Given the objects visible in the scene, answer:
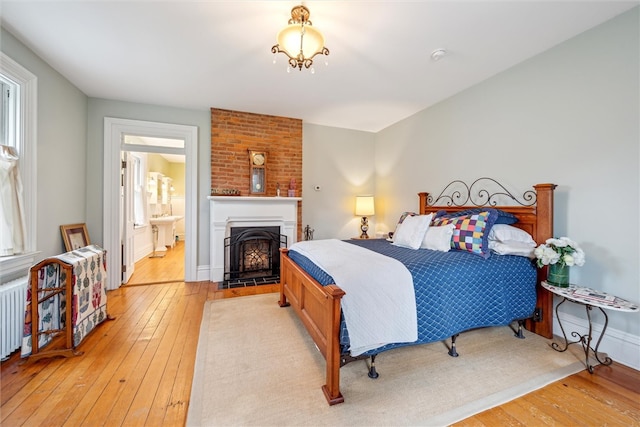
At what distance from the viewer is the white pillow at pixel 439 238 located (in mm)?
2418

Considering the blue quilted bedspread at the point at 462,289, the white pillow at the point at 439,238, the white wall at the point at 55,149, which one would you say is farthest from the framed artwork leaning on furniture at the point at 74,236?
the white pillow at the point at 439,238

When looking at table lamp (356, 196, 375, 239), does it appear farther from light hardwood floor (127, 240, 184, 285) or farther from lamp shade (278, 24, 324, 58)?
light hardwood floor (127, 240, 184, 285)

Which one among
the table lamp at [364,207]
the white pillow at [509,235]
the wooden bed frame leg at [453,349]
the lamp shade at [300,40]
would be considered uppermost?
the lamp shade at [300,40]

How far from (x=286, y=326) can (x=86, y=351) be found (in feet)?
5.27

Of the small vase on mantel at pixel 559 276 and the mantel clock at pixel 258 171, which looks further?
the mantel clock at pixel 258 171

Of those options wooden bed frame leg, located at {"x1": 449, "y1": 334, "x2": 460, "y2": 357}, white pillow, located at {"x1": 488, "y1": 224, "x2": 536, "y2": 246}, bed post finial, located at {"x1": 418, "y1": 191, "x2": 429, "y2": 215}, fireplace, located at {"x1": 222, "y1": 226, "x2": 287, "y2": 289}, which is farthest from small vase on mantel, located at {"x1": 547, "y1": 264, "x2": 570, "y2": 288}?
fireplace, located at {"x1": 222, "y1": 226, "x2": 287, "y2": 289}

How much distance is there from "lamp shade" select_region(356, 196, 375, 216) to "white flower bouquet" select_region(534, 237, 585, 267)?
2640 millimetres

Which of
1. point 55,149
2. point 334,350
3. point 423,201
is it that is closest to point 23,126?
point 55,149

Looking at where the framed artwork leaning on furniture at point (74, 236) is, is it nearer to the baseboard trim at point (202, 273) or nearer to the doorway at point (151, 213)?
the doorway at point (151, 213)

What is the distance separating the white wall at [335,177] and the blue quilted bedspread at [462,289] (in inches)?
90.2

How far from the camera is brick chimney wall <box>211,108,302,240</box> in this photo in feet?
12.7

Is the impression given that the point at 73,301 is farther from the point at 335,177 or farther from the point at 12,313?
the point at 335,177

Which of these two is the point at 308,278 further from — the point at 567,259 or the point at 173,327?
the point at 567,259

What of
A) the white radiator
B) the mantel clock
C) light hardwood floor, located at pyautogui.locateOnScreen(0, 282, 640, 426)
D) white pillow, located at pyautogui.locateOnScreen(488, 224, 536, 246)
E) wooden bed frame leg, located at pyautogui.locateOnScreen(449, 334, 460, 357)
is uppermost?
the mantel clock
